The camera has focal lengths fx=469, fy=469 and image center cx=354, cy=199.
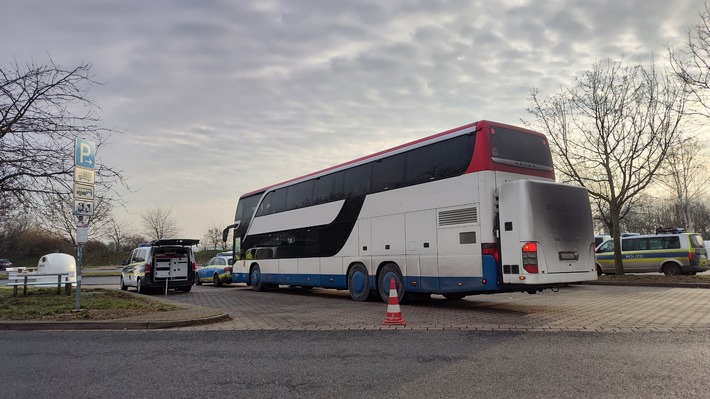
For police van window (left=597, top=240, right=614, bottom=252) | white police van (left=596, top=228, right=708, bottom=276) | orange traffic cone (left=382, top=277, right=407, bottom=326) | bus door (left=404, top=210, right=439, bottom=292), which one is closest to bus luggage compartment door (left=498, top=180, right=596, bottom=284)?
bus door (left=404, top=210, right=439, bottom=292)

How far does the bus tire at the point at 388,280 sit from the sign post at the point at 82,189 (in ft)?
23.9

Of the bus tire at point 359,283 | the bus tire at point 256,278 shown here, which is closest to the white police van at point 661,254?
the bus tire at point 359,283

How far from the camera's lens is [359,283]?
13750 mm

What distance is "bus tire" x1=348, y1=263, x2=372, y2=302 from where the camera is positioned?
13492 millimetres

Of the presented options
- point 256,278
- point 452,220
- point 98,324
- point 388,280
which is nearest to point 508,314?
point 452,220

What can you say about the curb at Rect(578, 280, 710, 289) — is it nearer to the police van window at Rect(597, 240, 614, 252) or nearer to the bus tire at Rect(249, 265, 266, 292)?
the police van window at Rect(597, 240, 614, 252)

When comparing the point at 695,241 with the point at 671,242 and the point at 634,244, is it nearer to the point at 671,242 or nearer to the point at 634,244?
the point at 671,242

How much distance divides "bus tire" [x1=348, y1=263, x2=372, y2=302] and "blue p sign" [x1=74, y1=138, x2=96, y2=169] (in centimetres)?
747

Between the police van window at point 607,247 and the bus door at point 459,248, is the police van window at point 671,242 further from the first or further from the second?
the bus door at point 459,248

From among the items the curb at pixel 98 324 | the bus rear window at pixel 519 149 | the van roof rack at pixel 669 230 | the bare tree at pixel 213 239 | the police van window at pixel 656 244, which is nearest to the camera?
the curb at pixel 98 324

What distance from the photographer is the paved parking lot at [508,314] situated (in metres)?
8.38

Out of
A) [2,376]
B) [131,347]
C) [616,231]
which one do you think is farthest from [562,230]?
[616,231]

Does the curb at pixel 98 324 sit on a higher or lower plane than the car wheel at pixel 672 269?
lower

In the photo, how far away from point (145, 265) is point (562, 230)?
14908 mm
